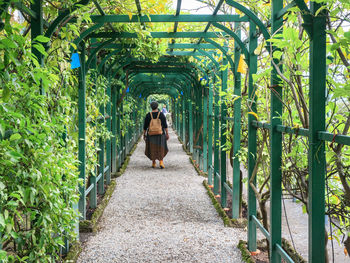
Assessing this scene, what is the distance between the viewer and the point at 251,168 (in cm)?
341

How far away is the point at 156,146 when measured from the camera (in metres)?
8.59

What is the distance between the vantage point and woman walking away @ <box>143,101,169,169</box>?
333 inches

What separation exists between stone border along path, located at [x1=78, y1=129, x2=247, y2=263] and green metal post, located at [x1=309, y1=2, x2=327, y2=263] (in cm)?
177

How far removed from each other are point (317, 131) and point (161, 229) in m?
2.92

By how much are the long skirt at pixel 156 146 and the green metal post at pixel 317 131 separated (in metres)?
6.84

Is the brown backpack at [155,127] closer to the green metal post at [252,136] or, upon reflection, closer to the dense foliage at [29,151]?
the green metal post at [252,136]

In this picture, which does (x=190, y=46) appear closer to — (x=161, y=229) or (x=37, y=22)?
(x=161, y=229)

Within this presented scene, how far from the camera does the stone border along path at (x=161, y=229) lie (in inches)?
139

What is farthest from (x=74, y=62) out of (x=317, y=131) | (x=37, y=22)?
(x=317, y=131)

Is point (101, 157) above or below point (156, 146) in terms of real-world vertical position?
above

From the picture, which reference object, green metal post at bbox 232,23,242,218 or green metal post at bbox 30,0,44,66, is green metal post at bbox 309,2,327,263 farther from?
green metal post at bbox 232,23,242,218

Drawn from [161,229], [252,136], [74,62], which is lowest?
[161,229]

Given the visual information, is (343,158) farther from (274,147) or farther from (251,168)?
(251,168)

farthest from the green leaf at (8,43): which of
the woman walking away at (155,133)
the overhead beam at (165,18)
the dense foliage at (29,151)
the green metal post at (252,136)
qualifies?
the woman walking away at (155,133)
